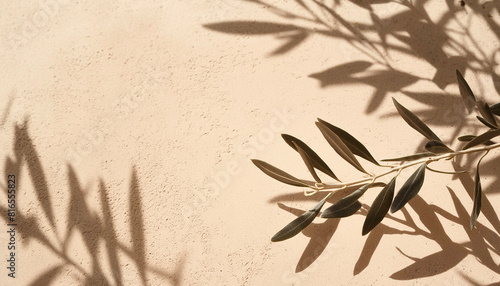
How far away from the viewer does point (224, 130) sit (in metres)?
1.42

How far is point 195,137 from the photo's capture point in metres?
1.43

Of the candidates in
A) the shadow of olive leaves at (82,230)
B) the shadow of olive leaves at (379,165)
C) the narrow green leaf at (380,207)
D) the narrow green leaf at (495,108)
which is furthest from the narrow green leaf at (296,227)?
the narrow green leaf at (495,108)

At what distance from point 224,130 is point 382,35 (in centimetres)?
65

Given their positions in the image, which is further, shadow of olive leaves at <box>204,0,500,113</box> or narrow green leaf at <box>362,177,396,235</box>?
shadow of olive leaves at <box>204,0,500,113</box>

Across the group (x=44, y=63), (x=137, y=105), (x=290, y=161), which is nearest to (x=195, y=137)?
(x=137, y=105)

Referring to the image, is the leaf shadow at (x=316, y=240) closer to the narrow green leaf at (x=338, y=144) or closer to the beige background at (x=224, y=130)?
the beige background at (x=224, y=130)

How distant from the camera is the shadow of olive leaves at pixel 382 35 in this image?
142 centimetres

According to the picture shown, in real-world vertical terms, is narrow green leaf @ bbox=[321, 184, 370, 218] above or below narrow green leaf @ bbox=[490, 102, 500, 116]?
below

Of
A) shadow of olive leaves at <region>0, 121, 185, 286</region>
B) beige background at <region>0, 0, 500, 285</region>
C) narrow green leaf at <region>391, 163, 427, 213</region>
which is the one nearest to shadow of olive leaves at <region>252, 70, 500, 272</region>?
narrow green leaf at <region>391, 163, 427, 213</region>

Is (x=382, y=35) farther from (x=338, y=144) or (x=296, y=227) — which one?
(x=296, y=227)

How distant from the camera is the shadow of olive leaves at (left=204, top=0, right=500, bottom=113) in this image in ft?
4.66

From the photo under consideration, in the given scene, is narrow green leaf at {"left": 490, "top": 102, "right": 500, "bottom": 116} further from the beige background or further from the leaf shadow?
the leaf shadow

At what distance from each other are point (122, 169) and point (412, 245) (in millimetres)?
1006

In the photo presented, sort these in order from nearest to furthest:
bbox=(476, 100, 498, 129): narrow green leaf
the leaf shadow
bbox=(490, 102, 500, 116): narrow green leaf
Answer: bbox=(476, 100, 498, 129): narrow green leaf → bbox=(490, 102, 500, 116): narrow green leaf → the leaf shadow
